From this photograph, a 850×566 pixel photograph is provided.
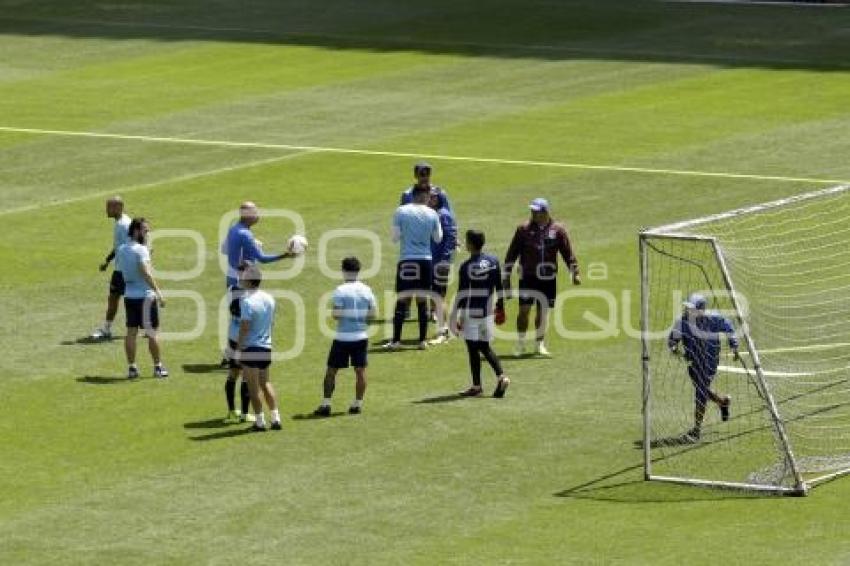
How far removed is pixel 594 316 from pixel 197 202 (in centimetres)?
1025

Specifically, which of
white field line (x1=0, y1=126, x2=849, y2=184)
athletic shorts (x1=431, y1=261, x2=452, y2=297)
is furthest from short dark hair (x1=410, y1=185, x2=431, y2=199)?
white field line (x1=0, y1=126, x2=849, y2=184)

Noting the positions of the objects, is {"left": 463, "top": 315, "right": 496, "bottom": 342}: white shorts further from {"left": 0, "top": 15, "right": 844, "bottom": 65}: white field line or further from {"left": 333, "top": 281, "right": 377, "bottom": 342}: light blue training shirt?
{"left": 0, "top": 15, "right": 844, "bottom": 65}: white field line

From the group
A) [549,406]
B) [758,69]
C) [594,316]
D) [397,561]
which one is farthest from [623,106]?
[397,561]

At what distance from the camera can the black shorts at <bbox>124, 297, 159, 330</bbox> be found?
2766 centimetres

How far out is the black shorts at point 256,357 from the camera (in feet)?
82.4

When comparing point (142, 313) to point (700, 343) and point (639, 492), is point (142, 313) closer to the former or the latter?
point (700, 343)

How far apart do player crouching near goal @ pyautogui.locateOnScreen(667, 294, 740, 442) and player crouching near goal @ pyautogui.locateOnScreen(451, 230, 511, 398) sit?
2.40 meters

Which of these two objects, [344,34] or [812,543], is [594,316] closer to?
[812,543]

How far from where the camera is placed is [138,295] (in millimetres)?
27875

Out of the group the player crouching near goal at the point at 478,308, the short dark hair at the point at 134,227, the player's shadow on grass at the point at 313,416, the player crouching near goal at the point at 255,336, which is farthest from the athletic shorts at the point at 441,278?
the player crouching near goal at the point at 255,336

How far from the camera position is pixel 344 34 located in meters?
55.3

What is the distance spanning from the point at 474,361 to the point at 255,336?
9.41ft

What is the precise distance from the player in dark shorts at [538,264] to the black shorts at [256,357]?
4.66 meters

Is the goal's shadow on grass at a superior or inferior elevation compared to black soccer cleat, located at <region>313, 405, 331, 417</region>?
inferior
